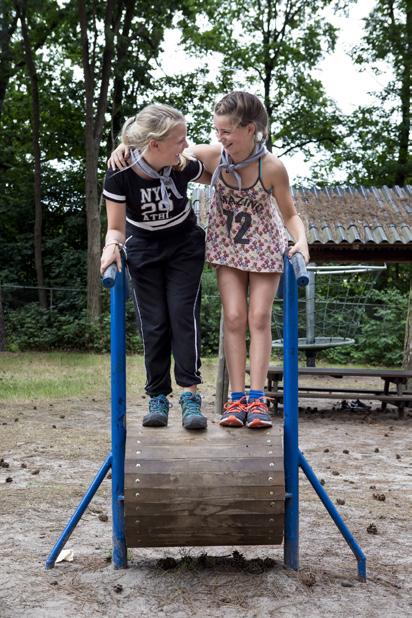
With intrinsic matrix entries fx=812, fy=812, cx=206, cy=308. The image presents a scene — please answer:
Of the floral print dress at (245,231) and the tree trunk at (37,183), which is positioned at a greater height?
the tree trunk at (37,183)

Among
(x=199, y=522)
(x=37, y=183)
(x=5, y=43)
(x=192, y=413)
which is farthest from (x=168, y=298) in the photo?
(x=37, y=183)

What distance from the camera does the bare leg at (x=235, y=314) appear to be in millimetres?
3766

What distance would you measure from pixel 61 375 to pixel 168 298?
387 inches

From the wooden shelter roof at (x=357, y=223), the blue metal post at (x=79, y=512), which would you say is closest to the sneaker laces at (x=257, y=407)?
the blue metal post at (x=79, y=512)

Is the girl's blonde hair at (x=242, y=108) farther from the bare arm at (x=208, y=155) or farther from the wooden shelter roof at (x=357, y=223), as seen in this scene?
the wooden shelter roof at (x=357, y=223)

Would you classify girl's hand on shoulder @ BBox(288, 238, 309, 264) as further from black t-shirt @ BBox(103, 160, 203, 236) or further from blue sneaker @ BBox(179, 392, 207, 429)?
blue sneaker @ BBox(179, 392, 207, 429)

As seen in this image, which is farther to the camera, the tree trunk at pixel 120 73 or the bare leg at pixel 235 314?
the tree trunk at pixel 120 73

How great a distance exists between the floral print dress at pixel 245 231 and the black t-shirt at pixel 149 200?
0.49ft

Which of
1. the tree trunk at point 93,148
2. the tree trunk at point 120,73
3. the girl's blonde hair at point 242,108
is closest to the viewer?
the girl's blonde hair at point 242,108

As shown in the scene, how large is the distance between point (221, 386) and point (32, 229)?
15596mm

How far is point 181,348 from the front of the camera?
3646mm

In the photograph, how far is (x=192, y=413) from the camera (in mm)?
3549

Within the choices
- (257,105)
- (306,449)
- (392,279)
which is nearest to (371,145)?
(392,279)

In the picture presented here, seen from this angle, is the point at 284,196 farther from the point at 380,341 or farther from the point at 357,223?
the point at 380,341
